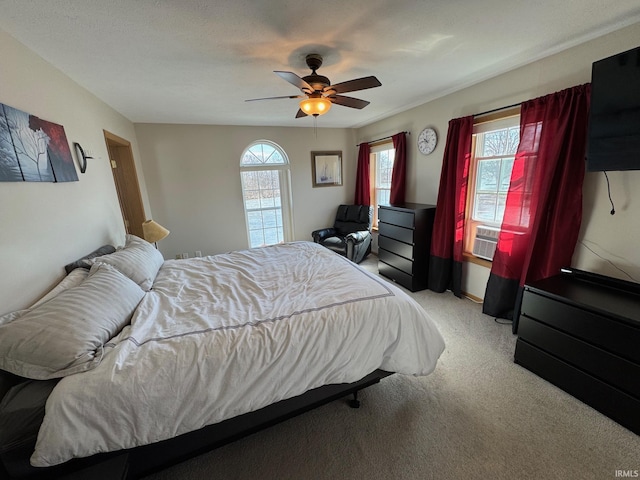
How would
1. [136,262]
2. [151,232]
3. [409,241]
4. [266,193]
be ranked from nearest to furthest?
[136,262] < [151,232] < [409,241] < [266,193]

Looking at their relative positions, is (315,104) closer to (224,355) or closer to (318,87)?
(318,87)

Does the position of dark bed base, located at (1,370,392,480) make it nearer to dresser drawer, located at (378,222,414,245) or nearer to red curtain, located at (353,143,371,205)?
dresser drawer, located at (378,222,414,245)

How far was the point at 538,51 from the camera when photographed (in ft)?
6.63

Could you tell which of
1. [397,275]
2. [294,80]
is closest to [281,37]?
[294,80]

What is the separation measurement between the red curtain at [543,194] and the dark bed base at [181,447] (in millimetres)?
1722

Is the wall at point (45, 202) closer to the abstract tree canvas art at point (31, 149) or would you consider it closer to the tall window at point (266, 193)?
the abstract tree canvas art at point (31, 149)

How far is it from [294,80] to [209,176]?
2.93 meters

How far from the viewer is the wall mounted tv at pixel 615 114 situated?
1.49 m

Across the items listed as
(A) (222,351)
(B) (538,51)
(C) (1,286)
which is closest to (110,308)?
(C) (1,286)

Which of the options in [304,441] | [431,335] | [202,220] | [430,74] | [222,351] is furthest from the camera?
[202,220]

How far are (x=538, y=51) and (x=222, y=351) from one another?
10.3ft

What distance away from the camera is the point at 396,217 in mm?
3363

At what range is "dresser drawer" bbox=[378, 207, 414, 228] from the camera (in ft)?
10.3

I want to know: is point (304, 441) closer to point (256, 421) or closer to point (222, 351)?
point (256, 421)
